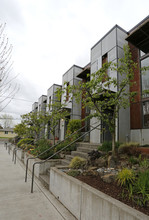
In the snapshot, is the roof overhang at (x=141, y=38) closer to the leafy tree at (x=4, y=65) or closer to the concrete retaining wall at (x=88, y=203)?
the leafy tree at (x=4, y=65)

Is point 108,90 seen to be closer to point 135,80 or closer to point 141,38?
point 135,80

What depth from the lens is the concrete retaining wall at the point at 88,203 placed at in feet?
5.47

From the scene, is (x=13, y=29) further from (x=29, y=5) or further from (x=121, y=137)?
(x=121, y=137)

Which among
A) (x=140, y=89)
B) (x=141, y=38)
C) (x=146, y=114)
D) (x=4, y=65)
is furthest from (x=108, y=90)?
(x=141, y=38)

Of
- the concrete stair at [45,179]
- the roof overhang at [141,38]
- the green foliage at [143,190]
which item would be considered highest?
the roof overhang at [141,38]

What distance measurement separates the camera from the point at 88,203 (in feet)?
7.34

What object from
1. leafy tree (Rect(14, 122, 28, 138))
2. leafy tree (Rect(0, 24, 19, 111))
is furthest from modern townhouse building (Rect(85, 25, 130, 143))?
leafy tree (Rect(14, 122, 28, 138))

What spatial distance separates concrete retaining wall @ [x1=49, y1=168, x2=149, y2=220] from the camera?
5.47 ft

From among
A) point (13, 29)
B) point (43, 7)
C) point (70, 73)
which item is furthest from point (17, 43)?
point (70, 73)

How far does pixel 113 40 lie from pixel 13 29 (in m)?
5.62

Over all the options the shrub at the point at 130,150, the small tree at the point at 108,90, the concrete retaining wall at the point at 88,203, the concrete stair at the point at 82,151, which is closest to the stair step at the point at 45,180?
the concrete retaining wall at the point at 88,203

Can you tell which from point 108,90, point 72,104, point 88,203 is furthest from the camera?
point 72,104

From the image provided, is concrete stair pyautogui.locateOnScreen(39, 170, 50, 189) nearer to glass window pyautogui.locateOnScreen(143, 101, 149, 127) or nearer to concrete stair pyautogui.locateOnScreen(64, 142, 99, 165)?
concrete stair pyautogui.locateOnScreen(64, 142, 99, 165)

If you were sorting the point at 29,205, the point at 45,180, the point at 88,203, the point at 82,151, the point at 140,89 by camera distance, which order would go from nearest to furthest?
the point at 88,203 → the point at 29,205 → the point at 45,180 → the point at 82,151 → the point at 140,89
